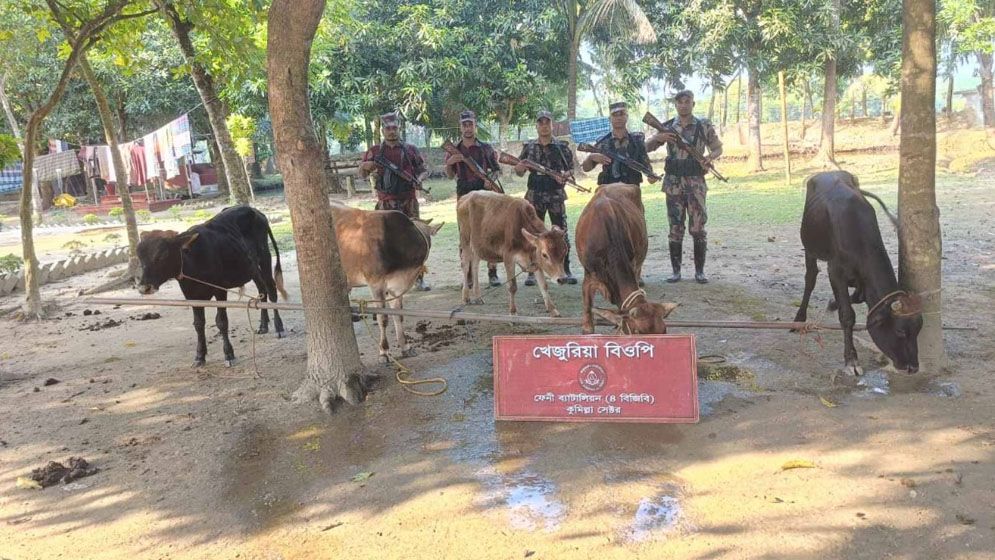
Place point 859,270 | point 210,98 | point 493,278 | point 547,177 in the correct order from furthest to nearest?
1. point 210,98
2. point 493,278
3. point 547,177
4. point 859,270

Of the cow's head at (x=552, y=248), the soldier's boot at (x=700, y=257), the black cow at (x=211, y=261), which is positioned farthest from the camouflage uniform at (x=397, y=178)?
the soldier's boot at (x=700, y=257)

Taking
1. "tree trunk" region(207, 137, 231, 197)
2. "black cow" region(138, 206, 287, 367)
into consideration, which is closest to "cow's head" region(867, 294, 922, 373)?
"black cow" region(138, 206, 287, 367)

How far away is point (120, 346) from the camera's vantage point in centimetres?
768

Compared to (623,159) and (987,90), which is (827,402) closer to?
(623,159)

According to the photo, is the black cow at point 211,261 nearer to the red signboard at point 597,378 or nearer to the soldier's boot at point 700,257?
the red signboard at point 597,378

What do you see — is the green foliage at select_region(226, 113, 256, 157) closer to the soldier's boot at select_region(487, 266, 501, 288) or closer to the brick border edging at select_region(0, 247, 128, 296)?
the brick border edging at select_region(0, 247, 128, 296)

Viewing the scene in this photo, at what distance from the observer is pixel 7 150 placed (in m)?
7.48

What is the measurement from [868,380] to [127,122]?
3241cm

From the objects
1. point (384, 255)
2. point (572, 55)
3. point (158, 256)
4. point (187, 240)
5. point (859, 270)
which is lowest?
point (859, 270)

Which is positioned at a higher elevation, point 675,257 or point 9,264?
point 9,264

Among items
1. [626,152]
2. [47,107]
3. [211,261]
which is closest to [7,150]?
[47,107]

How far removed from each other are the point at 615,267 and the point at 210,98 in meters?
7.15

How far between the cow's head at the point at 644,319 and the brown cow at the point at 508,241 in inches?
82.2

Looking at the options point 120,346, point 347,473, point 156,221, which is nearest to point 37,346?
point 120,346
